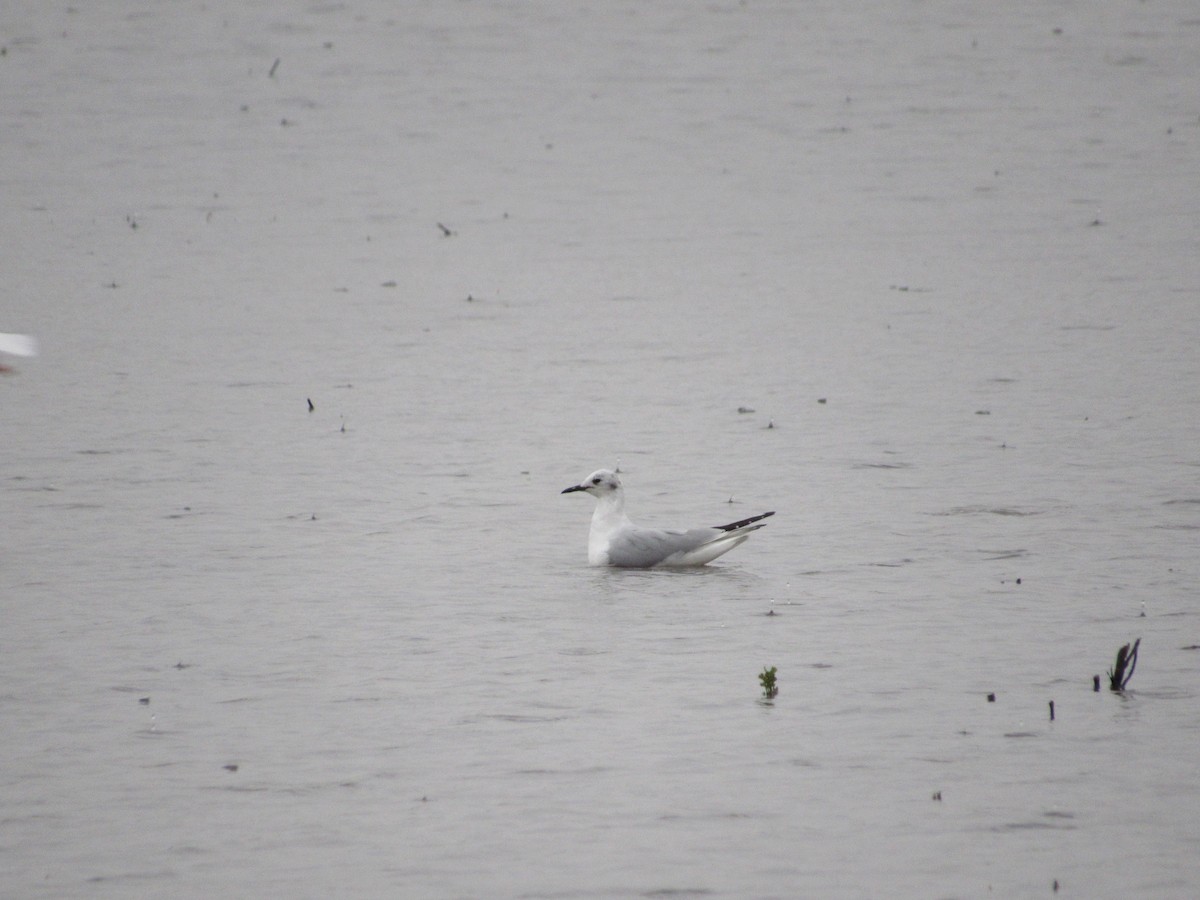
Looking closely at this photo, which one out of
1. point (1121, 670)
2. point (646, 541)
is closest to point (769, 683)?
point (1121, 670)

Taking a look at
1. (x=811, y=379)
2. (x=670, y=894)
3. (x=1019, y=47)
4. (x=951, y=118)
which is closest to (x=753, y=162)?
(x=951, y=118)

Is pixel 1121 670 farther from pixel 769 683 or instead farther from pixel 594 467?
pixel 594 467

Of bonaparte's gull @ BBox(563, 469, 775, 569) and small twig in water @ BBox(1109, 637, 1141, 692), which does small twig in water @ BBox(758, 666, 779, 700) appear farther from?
bonaparte's gull @ BBox(563, 469, 775, 569)

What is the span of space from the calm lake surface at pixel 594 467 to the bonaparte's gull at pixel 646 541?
0.33m

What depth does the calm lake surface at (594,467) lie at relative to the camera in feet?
30.7

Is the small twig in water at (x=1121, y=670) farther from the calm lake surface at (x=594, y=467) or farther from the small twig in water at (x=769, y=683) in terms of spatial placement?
the small twig in water at (x=769, y=683)

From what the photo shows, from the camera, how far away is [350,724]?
35.2ft

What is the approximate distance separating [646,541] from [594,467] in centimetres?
285

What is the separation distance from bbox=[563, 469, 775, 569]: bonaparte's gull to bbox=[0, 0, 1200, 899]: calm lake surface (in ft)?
1.09

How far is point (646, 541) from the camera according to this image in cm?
1413

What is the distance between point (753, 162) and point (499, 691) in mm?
21020

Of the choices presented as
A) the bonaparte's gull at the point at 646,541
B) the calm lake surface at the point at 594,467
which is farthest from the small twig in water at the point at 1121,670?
the bonaparte's gull at the point at 646,541

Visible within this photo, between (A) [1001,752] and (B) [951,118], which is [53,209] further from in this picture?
(A) [1001,752]

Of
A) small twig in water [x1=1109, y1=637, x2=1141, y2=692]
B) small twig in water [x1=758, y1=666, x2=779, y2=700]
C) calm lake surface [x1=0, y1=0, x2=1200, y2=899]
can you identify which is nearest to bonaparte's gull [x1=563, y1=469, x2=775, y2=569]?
calm lake surface [x1=0, y1=0, x2=1200, y2=899]
